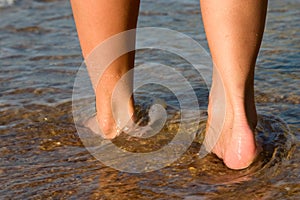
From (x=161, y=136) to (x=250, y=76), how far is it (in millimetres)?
Result: 526

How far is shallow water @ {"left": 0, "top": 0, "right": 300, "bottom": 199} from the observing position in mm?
2318

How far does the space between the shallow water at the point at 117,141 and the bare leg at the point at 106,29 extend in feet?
0.45

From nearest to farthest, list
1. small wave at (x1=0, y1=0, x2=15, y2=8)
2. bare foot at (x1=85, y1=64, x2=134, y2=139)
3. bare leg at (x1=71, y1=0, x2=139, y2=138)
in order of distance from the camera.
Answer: bare leg at (x1=71, y1=0, x2=139, y2=138), bare foot at (x1=85, y1=64, x2=134, y2=139), small wave at (x1=0, y1=0, x2=15, y2=8)

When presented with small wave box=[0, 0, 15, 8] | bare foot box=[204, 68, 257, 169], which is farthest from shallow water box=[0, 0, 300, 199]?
small wave box=[0, 0, 15, 8]

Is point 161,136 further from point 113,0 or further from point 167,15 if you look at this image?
point 167,15

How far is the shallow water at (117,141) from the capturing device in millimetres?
2318

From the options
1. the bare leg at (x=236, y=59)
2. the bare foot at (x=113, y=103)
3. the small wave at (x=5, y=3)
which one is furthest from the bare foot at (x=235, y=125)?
the small wave at (x=5, y=3)

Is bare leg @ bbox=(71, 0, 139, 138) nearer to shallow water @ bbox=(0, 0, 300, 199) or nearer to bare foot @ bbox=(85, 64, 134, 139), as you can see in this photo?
bare foot @ bbox=(85, 64, 134, 139)

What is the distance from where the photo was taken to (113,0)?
100 inches

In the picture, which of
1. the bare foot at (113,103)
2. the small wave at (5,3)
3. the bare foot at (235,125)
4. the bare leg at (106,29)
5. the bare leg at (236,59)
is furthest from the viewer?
the small wave at (5,3)

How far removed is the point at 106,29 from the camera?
2.60 metres

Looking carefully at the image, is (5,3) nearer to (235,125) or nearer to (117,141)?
(117,141)

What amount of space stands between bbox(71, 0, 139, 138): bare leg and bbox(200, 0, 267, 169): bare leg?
1.22 feet

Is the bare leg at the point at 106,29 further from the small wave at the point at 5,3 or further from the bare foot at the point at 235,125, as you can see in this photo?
the small wave at the point at 5,3
